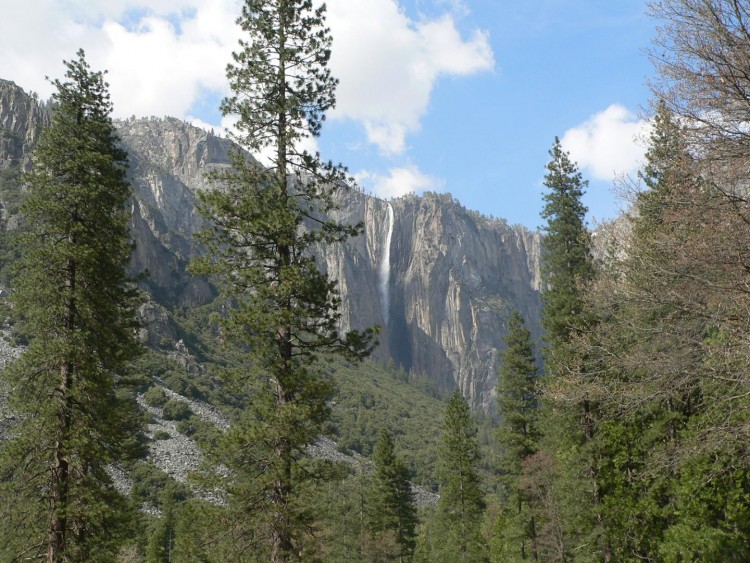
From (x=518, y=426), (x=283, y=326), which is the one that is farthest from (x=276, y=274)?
(x=518, y=426)

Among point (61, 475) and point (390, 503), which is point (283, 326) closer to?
point (61, 475)

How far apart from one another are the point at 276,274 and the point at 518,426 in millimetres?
22959

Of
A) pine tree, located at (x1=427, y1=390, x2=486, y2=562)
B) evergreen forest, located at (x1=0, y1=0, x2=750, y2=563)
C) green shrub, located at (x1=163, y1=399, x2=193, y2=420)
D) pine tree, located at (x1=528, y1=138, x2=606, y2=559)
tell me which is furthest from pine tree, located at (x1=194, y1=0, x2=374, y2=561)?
green shrub, located at (x1=163, y1=399, x2=193, y2=420)

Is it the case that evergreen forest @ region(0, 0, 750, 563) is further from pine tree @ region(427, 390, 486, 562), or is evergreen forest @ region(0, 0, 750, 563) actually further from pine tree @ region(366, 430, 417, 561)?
pine tree @ region(366, 430, 417, 561)

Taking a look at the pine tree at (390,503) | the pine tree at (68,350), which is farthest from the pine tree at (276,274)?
the pine tree at (390,503)

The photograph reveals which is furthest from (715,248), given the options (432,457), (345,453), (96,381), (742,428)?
(432,457)

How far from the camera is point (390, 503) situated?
4319 cm

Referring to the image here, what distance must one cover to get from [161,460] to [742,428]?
79.8 metres

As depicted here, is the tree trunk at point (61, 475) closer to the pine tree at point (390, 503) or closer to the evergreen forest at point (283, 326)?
the evergreen forest at point (283, 326)

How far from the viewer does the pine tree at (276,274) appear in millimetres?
11648

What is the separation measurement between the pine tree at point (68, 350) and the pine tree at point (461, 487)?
1089 inches

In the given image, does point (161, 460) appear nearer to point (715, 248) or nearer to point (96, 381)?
point (96, 381)

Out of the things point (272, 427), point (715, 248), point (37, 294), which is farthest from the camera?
point (37, 294)

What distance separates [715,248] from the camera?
29.0ft
